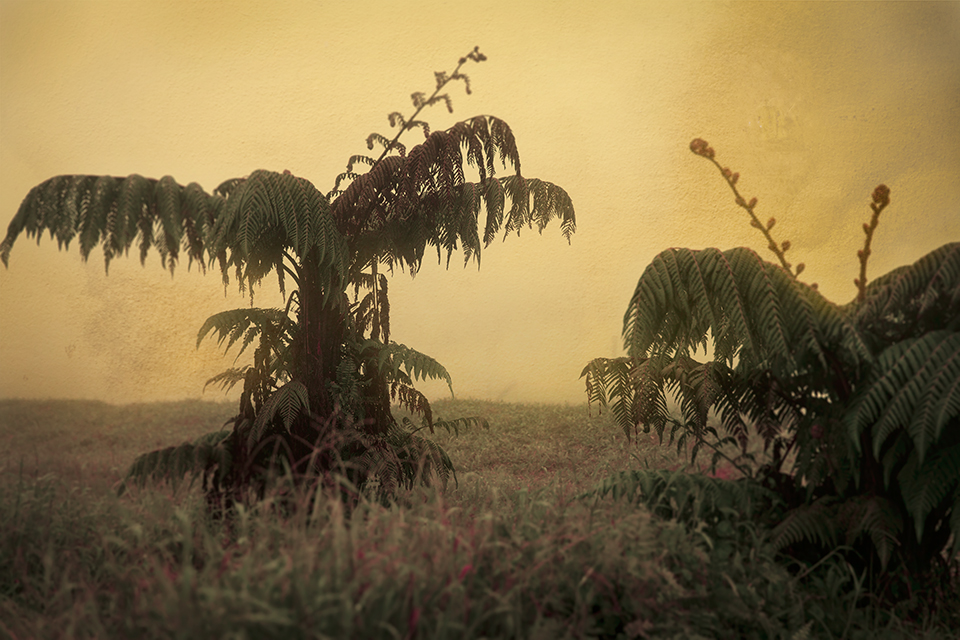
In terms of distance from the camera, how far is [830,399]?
2.06m

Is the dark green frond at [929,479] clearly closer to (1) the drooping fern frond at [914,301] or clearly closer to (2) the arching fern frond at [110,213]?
(1) the drooping fern frond at [914,301]

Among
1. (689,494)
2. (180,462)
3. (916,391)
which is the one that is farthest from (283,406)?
(916,391)

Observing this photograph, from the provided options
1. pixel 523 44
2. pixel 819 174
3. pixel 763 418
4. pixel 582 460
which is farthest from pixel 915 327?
pixel 523 44

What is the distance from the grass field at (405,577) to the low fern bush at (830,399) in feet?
0.41

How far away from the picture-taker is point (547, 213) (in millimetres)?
3004

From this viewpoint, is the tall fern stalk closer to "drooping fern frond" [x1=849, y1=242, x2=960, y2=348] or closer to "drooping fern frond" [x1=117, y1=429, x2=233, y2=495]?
"drooping fern frond" [x1=117, y1=429, x2=233, y2=495]

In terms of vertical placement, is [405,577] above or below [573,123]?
below

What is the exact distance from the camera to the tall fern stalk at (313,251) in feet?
7.14

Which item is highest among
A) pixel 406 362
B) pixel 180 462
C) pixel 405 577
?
pixel 406 362

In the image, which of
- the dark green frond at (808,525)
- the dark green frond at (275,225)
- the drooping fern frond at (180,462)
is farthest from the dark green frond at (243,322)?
the dark green frond at (808,525)

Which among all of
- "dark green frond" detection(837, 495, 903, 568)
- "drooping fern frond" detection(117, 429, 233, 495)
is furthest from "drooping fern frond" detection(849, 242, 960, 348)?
"drooping fern frond" detection(117, 429, 233, 495)

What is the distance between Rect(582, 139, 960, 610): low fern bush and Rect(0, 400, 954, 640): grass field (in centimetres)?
12

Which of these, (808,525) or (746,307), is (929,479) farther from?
(746,307)

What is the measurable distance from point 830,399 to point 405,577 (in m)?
1.54
